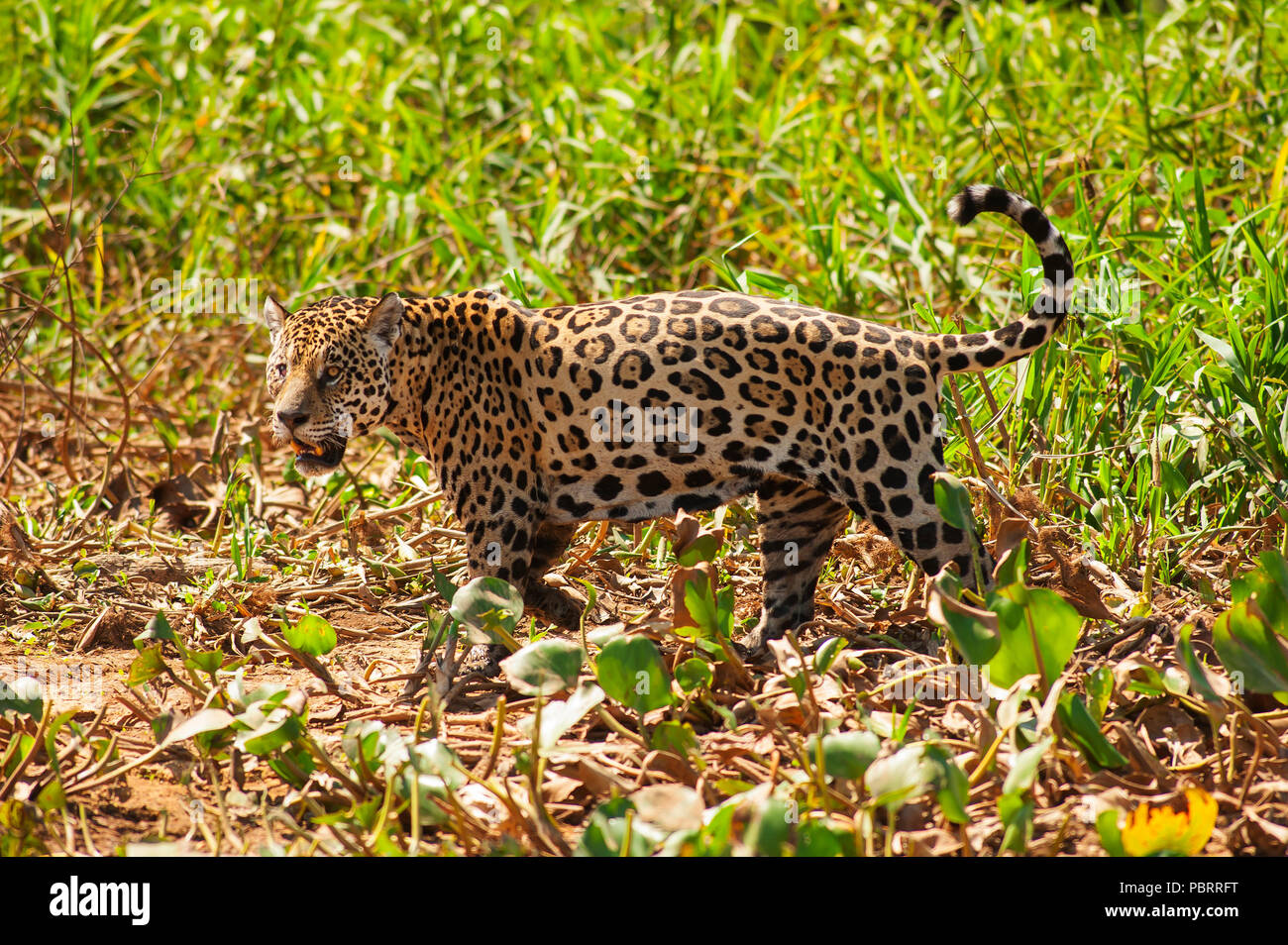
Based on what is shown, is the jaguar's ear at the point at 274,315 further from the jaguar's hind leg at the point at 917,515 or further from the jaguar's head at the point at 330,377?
the jaguar's hind leg at the point at 917,515

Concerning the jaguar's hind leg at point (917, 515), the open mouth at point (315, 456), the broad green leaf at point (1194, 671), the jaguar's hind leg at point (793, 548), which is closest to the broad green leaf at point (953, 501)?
the jaguar's hind leg at point (917, 515)

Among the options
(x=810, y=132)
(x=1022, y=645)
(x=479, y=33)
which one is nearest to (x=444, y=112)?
(x=479, y=33)

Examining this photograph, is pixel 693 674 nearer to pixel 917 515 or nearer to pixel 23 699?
pixel 917 515

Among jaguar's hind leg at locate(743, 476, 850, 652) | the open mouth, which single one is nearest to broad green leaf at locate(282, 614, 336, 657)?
the open mouth

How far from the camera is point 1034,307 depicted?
14.1 ft

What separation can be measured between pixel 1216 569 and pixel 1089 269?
1493mm

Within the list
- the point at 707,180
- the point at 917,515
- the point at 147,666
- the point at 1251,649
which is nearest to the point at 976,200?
the point at 917,515

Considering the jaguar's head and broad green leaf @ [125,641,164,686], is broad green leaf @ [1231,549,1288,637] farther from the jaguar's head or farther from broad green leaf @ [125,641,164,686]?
broad green leaf @ [125,641,164,686]

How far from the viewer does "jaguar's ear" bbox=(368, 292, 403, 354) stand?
454 centimetres

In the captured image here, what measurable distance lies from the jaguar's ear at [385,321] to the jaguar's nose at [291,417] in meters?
0.34

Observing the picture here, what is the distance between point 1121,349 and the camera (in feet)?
18.2

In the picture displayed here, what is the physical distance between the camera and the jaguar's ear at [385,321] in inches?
179

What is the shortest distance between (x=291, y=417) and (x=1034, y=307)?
2.41 m

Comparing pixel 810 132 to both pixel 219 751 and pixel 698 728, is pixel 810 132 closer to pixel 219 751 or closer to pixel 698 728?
pixel 698 728
